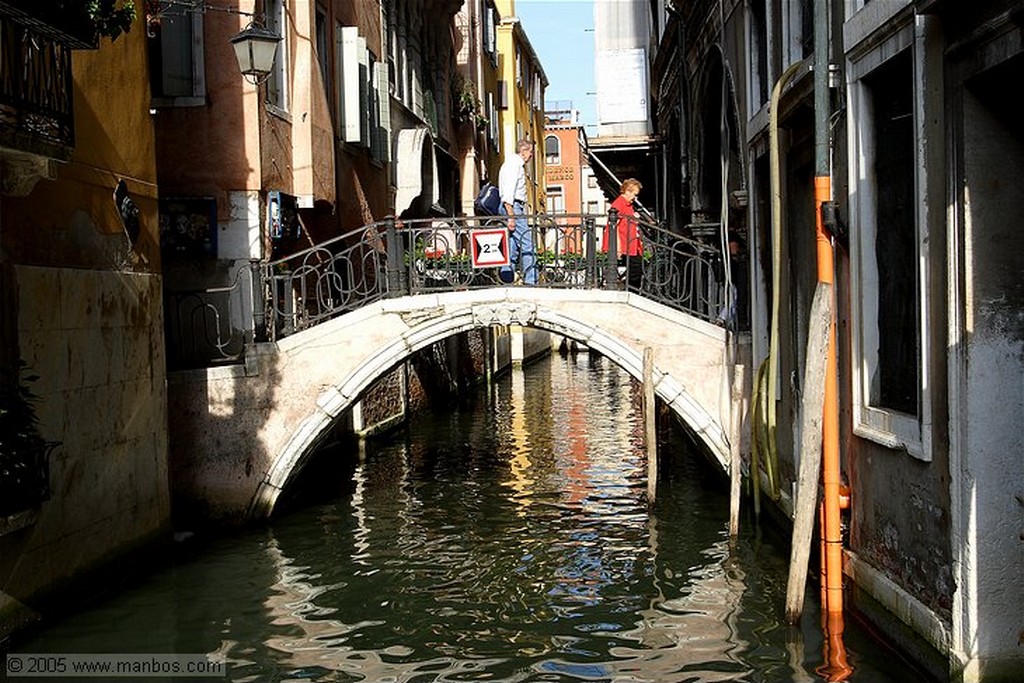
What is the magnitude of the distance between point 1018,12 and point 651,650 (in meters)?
4.10

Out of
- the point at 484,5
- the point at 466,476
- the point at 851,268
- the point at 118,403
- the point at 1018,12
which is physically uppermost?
the point at 484,5

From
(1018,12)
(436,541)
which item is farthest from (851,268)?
(436,541)

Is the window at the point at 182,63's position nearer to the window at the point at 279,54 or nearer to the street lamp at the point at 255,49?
the window at the point at 279,54

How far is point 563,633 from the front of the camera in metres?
7.56

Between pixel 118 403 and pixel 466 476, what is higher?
pixel 118 403

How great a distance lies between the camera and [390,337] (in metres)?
10.9

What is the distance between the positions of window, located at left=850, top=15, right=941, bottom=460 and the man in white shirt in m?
4.70

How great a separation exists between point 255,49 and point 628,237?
12.1 feet

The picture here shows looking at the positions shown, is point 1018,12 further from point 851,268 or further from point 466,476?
point 466,476

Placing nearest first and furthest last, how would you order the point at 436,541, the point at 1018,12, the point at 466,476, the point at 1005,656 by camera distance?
the point at 1018,12
the point at 1005,656
the point at 436,541
the point at 466,476

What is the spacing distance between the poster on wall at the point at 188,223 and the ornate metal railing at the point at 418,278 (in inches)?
18.1

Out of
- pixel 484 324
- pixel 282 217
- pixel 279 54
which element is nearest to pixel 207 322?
pixel 282 217

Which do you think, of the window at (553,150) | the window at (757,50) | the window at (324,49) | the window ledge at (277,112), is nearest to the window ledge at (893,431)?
the window at (757,50)

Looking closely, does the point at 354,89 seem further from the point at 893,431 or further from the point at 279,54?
the point at 893,431
